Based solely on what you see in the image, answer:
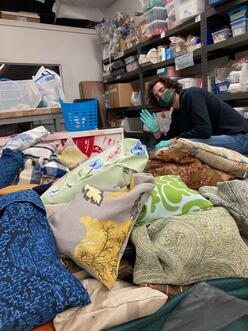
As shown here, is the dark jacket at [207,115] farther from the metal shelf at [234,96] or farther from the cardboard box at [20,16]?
the cardboard box at [20,16]

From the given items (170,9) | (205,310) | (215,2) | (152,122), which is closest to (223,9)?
(215,2)

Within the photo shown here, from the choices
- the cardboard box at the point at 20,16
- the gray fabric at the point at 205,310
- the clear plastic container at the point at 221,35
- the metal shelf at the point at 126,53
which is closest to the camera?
the gray fabric at the point at 205,310

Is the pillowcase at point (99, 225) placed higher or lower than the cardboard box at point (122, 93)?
lower

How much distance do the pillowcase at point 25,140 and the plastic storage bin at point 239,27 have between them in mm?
1523

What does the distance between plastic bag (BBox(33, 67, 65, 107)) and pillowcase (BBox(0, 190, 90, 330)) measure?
4.98ft

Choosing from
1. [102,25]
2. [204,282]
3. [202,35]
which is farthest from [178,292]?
[102,25]

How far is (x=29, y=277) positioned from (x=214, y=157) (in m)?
0.95

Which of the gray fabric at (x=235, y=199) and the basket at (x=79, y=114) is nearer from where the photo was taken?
the gray fabric at (x=235, y=199)

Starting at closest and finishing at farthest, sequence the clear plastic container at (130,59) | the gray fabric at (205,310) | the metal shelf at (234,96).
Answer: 1. the gray fabric at (205,310)
2. the metal shelf at (234,96)
3. the clear plastic container at (130,59)

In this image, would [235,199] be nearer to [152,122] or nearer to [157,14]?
[152,122]

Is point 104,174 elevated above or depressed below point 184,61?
below

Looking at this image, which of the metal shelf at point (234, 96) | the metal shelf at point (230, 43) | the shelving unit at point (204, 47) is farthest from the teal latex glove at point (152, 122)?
the metal shelf at point (230, 43)

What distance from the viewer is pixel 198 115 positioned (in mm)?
1951

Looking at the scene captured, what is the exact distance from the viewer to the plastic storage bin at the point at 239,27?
78.4 inches
